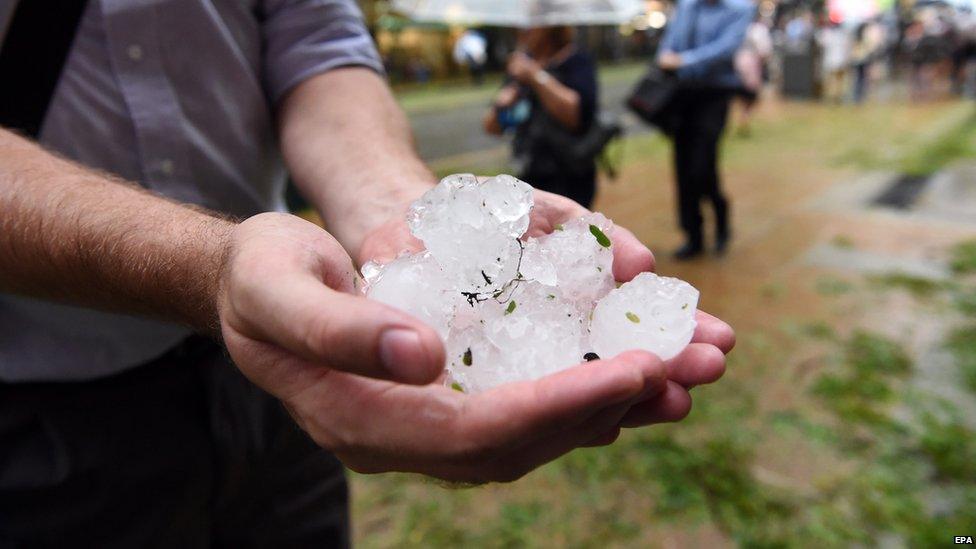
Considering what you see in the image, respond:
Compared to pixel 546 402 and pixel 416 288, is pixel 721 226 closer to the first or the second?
pixel 416 288

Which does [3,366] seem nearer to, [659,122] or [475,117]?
[659,122]

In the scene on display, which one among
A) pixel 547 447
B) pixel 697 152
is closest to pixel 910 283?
pixel 697 152

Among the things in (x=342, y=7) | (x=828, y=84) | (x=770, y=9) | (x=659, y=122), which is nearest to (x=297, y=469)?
(x=342, y=7)

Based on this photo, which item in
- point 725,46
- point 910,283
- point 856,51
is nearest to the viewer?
point 910,283

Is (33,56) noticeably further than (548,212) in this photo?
No

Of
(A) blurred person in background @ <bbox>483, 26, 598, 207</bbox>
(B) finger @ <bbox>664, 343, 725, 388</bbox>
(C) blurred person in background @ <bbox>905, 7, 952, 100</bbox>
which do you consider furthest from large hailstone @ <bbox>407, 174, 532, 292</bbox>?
(C) blurred person in background @ <bbox>905, 7, 952, 100</bbox>

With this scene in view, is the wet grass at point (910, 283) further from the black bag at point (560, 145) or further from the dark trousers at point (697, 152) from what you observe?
the black bag at point (560, 145)
